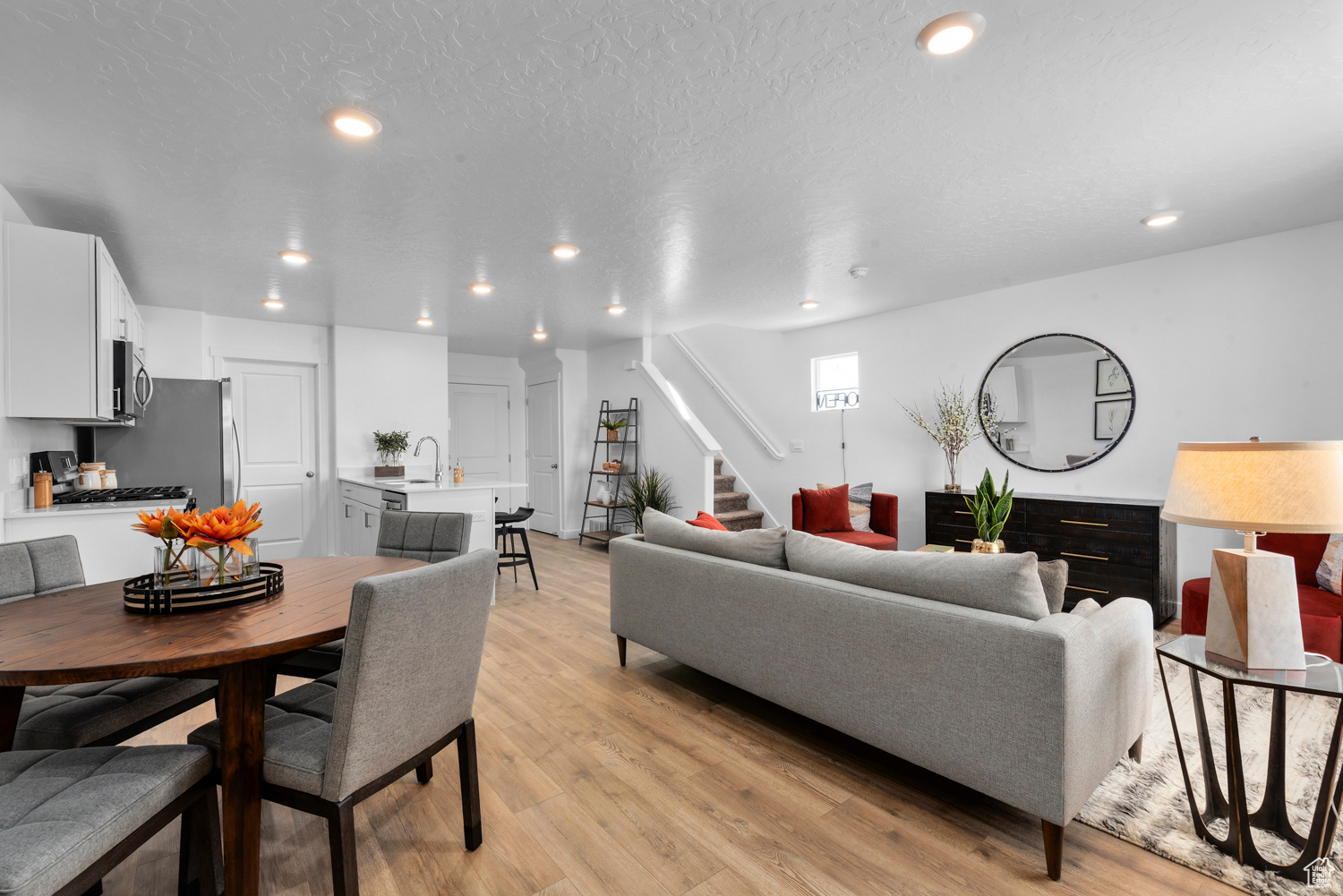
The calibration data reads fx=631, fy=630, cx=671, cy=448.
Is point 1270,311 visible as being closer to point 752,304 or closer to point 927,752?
point 752,304

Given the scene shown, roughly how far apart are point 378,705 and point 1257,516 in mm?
2151

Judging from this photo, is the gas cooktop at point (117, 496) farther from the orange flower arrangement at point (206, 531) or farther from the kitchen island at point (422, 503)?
the orange flower arrangement at point (206, 531)

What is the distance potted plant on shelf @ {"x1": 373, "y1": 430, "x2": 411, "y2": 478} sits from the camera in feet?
19.1

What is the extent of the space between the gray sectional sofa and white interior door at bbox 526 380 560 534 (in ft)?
16.4

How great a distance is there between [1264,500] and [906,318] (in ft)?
13.4

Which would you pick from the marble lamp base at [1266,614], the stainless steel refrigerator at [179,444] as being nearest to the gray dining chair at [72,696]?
the stainless steel refrigerator at [179,444]

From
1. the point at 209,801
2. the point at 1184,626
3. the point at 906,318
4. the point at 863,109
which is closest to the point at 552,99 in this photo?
the point at 863,109

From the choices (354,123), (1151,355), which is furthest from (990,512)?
(354,123)

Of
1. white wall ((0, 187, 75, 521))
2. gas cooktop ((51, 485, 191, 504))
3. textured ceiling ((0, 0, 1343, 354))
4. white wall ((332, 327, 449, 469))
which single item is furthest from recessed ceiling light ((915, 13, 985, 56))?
white wall ((332, 327, 449, 469))

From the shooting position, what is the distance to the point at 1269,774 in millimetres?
1705

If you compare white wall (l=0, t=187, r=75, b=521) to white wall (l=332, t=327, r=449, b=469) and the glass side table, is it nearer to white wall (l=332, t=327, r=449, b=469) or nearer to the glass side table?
white wall (l=332, t=327, r=449, b=469)

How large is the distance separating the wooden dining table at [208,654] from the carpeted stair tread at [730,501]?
15.9 ft

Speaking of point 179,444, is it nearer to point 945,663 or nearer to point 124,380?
point 124,380

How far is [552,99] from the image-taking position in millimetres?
2047
